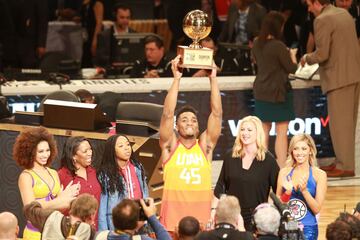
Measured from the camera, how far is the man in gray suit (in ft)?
44.8

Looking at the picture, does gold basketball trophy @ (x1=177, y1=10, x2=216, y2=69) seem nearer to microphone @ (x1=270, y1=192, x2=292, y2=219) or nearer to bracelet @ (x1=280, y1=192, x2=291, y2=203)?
bracelet @ (x1=280, y1=192, x2=291, y2=203)

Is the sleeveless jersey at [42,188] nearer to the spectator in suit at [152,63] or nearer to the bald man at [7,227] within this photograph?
the bald man at [7,227]

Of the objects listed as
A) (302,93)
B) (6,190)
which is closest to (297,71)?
(302,93)

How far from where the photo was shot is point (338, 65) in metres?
13.7

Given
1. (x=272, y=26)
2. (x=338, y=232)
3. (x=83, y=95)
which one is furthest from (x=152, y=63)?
(x=338, y=232)

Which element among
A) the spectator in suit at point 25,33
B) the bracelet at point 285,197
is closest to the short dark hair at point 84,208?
the bracelet at point 285,197

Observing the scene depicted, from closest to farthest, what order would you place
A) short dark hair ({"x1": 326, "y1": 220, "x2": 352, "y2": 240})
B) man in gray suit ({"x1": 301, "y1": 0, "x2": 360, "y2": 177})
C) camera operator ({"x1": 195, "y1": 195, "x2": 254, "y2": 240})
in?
short dark hair ({"x1": 326, "y1": 220, "x2": 352, "y2": 240}), camera operator ({"x1": 195, "y1": 195, "x2": 254, "y2": 240}), man in gray suit ({"x1": 301, "y1": 0, "x2": 360, "y2": 177})

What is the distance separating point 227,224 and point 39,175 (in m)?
2.10

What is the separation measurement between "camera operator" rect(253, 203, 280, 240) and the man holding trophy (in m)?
1.22

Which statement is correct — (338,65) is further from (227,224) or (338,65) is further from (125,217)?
(125,217)

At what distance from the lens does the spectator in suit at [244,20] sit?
16.9m

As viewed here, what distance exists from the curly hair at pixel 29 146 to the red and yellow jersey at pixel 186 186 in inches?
39.2

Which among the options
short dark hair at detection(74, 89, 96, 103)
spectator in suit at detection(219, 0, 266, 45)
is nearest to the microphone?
short dark hair at detection(74, 89, 96, 103)

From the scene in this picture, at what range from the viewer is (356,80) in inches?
544
